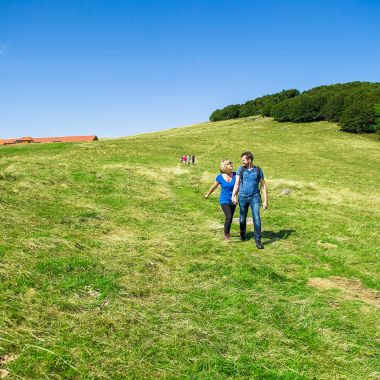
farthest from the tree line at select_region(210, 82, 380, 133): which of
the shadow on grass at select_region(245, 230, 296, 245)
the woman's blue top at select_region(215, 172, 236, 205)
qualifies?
the woman's blue top at select_region(215, 172, 236, 205)

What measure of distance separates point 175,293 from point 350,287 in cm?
408

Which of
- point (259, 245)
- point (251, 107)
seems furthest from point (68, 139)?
point (259, 245)


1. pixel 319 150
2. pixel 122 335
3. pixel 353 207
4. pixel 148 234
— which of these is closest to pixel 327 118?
pixel 319 150

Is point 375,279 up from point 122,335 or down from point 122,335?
down

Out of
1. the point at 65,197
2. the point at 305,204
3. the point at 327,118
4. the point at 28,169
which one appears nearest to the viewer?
the point at 65,197

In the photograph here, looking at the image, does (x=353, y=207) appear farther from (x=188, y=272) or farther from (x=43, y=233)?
(x=43, y=233)

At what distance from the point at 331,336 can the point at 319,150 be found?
5240cm

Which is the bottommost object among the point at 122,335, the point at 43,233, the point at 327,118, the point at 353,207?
the point at 353,207

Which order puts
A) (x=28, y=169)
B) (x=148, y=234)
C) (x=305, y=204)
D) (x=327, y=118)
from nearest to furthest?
(x=148, y=234) < (x=305, y=204) < (x=28, y=169) < (x=327, y=118)

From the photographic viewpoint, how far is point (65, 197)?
14.5 meters

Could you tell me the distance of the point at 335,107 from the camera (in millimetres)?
76750

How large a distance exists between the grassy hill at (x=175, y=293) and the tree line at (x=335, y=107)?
195ft

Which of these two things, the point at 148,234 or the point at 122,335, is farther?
the point at 148,234

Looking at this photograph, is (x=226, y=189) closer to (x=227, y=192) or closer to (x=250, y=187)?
(x=227, y=192)
